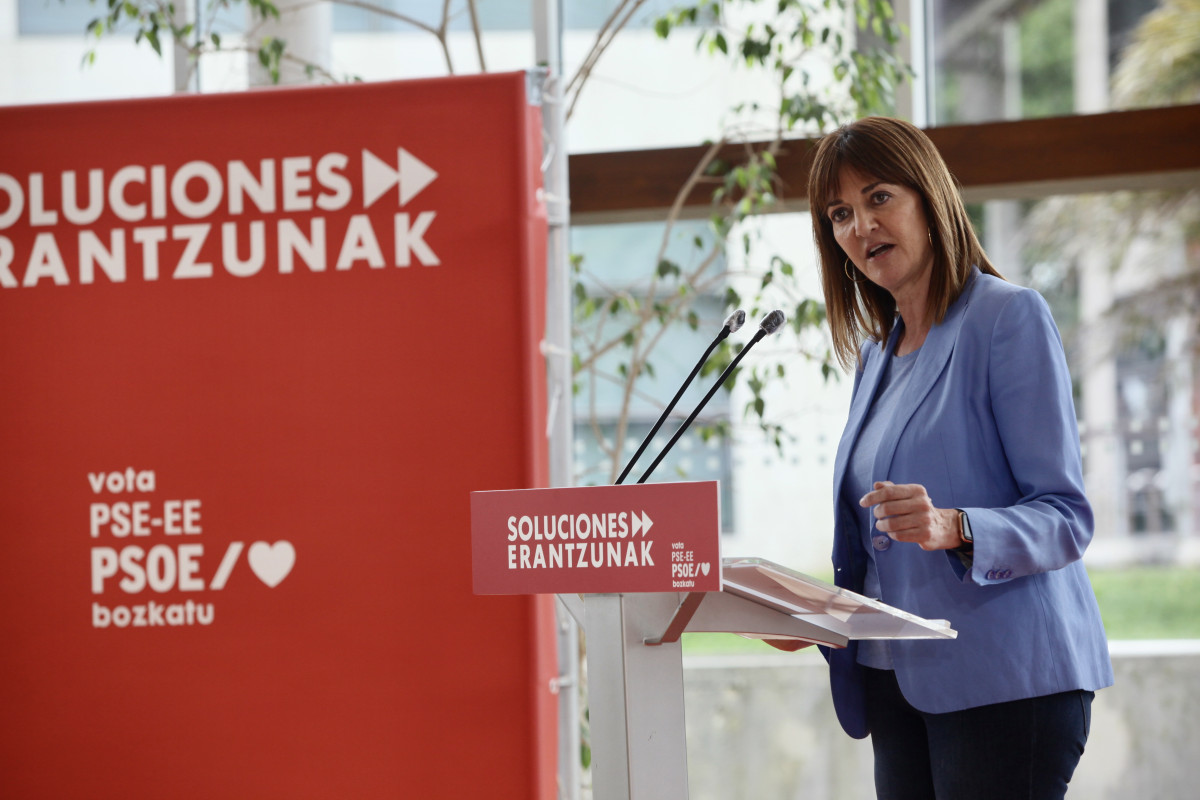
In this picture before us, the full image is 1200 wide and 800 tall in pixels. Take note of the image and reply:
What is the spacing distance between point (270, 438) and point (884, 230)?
1.49 metres

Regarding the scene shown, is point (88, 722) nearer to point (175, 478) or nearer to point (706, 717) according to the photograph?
point (175, 478)

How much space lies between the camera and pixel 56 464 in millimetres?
2391

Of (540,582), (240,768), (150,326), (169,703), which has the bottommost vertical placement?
(240,768)

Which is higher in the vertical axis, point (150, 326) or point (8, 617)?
point (150, 326)

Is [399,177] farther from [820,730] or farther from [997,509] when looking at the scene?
[820,730]

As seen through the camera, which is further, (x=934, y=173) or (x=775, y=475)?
(x=775, y=475)

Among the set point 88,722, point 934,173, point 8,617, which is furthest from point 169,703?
point 934,173

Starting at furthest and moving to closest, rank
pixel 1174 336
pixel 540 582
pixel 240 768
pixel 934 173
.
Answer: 1. pixel 1174 336
2. pixel 240 768
3. pixel 934 173
4. pixel 540 582

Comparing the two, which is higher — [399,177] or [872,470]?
[399,177]

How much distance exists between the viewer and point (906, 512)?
1.14 meters

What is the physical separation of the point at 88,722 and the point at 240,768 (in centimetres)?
38

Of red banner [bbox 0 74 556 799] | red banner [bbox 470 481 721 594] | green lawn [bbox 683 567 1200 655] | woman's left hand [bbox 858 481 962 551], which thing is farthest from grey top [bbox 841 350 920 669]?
green lawn [bbox 683 567 1200 655]

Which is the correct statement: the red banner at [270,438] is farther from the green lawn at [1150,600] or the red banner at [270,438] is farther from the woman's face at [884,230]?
the green lawn at [1150,600]

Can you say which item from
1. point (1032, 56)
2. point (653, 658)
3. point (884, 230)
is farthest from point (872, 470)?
point (1032, 56)
